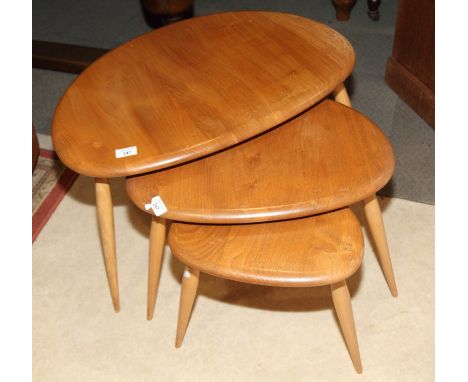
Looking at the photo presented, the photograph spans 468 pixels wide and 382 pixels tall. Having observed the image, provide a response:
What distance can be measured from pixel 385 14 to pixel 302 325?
5.70 feet

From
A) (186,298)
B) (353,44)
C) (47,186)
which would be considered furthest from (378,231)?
(353,44)

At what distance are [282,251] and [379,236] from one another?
1.36ft

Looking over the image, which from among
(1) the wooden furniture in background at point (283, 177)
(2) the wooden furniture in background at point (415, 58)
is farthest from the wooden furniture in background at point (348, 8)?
(1) the wooden furniture in background at point (283, 177)

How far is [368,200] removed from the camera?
5.51ft

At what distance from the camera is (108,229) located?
1.73 meters

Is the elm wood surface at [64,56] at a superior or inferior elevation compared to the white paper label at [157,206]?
inferior

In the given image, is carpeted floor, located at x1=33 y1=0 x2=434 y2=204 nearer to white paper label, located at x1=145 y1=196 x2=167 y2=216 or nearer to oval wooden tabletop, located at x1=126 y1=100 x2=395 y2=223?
oval wooden tabletop, located at x1=126 y1=100 x2=395 y2=223

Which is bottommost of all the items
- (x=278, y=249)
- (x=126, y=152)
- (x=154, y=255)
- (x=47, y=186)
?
(x=47, y=186)

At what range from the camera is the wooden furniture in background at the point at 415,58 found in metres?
2.31

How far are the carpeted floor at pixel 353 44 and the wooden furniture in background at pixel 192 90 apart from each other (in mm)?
658

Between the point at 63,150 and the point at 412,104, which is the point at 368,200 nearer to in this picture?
the point at 63,150

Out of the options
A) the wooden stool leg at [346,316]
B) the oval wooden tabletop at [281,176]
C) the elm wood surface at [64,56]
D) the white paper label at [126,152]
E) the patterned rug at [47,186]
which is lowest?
the patterned rug at [47,186]

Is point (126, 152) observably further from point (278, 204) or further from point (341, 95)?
point (341, 95)

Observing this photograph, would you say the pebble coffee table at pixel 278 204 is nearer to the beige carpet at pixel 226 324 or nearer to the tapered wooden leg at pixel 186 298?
the tapered wooden leg at pixel 186 298
